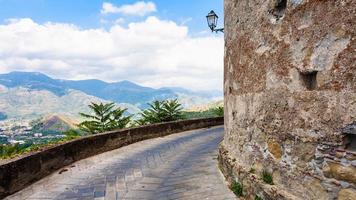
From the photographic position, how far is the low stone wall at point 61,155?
7754 mm

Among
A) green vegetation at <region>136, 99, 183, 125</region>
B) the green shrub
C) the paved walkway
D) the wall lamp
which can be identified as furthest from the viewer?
green vegetation at <region>136, 99, 183, 125</region>

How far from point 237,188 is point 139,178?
2.94 meters

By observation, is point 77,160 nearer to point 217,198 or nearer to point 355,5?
point 217,198

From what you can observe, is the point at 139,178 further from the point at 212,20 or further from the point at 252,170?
the point at 212,20

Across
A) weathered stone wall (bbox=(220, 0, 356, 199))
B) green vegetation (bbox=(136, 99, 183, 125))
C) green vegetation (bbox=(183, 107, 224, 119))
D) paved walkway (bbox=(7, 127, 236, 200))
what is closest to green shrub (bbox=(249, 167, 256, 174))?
weathered stone wall (bbox=(220, 0, 356, 199))

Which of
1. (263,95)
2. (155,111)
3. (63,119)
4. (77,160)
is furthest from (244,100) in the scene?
(63,119)

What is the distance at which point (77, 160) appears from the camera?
1139 centimetres

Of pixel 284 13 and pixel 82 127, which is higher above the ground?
pixel 284 13

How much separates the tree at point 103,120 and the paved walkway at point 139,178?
6.99 m

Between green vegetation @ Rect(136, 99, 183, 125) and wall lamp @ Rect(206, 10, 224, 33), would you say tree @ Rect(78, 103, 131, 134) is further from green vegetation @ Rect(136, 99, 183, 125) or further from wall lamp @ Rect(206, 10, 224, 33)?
wall lamp @ Rect(206, 10, 224, 33)

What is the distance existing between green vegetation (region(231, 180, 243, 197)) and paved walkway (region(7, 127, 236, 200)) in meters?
0.12

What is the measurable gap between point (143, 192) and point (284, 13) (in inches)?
193

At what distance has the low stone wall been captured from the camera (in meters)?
7.75

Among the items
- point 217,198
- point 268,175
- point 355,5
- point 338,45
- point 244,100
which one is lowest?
point 217,198
